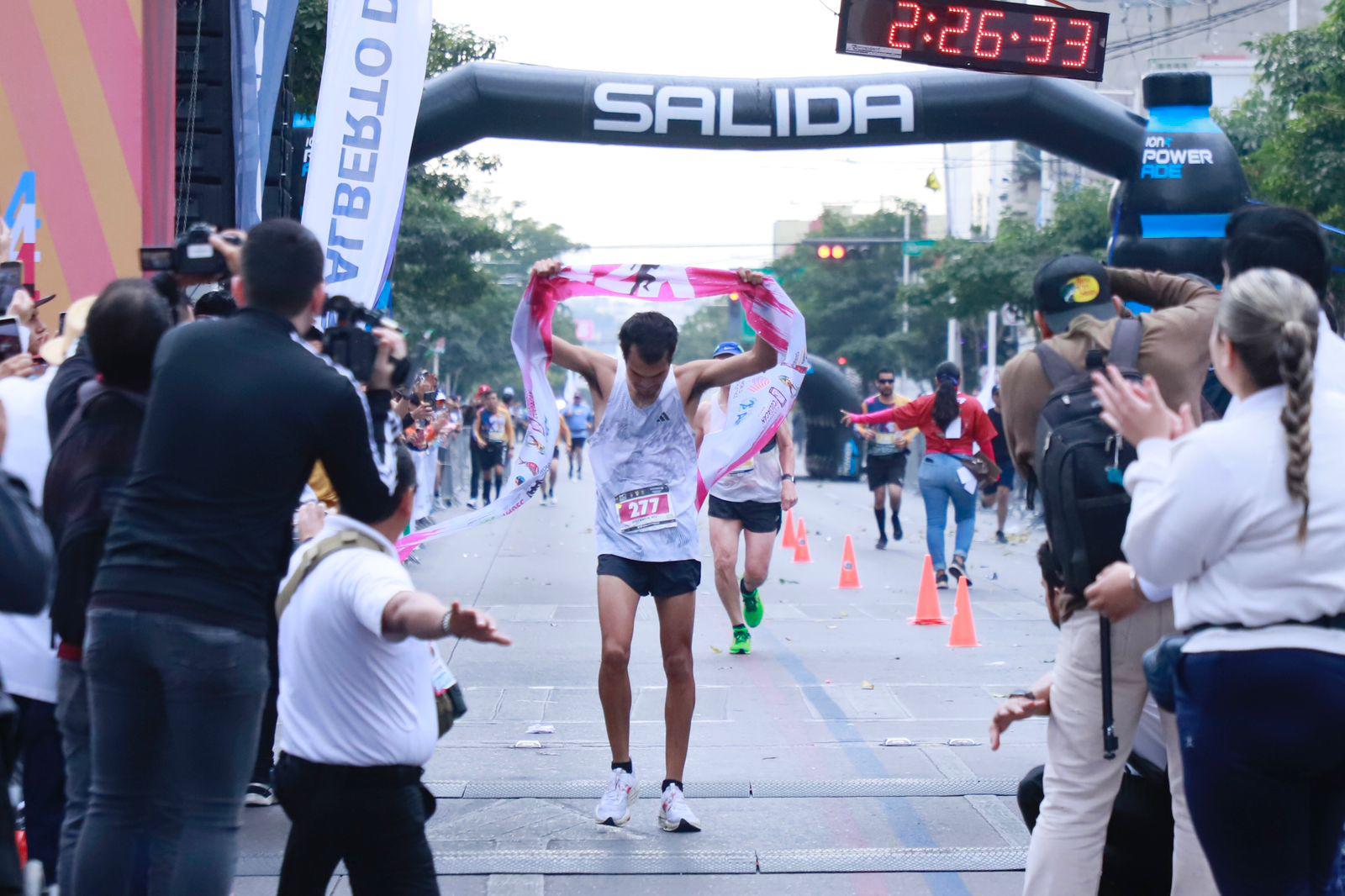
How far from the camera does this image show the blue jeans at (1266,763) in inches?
121

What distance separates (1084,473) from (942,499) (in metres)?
10.5

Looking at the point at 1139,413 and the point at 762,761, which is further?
the point at 762,761

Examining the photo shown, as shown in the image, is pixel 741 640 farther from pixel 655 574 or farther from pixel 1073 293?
pixel 1073 293

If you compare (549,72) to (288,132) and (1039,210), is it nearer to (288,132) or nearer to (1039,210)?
(288,132)

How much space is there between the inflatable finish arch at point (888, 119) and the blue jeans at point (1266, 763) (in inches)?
409

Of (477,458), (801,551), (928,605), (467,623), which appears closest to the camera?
(467,623)

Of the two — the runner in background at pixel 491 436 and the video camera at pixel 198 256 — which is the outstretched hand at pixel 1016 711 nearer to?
the video camera at pixel 198 256

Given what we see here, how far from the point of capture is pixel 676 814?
19.7 ft

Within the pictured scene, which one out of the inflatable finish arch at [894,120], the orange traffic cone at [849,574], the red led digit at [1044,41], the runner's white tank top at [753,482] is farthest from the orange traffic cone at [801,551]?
the red led digit at [1044,41]

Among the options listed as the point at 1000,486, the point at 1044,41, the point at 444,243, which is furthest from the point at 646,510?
the point at 444,243

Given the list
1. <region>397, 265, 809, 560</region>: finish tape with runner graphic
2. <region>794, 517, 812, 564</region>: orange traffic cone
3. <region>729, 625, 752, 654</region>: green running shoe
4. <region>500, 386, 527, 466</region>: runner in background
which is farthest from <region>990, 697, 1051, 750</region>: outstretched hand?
<region>500, 386, 527, 466</region>: runner in background

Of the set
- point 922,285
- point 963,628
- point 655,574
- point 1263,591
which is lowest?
point 963,628

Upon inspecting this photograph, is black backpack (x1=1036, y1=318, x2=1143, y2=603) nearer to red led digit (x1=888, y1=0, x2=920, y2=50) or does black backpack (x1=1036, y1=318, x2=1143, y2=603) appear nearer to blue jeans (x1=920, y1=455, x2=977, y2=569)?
red led digit (x1=888, y1=0, x2=920, y2=50)

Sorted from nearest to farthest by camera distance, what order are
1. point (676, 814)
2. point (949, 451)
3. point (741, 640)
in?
point (676, 814)
point (741, 640)
point (949, 451)
